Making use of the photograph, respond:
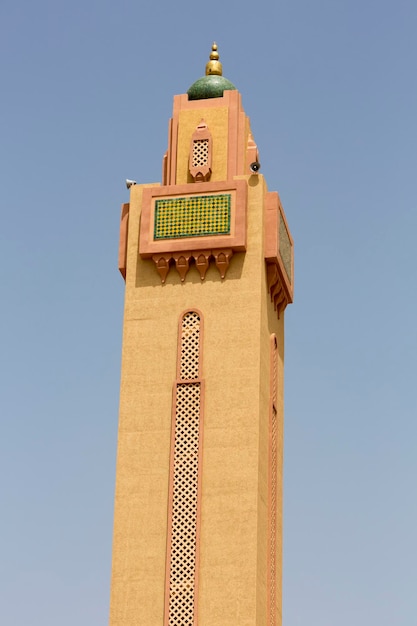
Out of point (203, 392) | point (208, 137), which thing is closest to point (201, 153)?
point (208, 137)

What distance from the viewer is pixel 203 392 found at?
68.9 feet

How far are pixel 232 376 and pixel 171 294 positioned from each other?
1.76m

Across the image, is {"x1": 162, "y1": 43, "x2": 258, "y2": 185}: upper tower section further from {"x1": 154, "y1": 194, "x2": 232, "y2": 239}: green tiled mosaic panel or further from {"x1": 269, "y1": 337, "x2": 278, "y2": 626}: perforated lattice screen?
{"x1": 269, "y1": 337, "x2": 278, "y2": 626}: perforated lattice screen

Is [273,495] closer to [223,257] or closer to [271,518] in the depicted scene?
[271,518]

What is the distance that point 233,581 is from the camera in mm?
19859

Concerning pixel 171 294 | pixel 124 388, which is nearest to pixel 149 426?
pixel 124 388

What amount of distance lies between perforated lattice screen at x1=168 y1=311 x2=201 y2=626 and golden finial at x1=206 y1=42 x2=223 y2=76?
5.01 metres

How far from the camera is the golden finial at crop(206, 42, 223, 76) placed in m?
24.1

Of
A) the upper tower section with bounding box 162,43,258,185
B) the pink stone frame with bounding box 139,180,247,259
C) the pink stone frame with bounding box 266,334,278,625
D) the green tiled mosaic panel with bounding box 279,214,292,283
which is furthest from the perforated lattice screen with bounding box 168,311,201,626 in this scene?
the upper tower section with bounding box 162,43,258,185

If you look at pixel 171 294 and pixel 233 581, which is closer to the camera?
pixel 233 581

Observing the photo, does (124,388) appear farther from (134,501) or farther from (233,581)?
(233,581)

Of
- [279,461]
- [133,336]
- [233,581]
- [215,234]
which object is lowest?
[233,581]

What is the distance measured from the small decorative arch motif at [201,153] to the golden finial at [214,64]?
54.8 inches

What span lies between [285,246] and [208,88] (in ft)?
10.3
